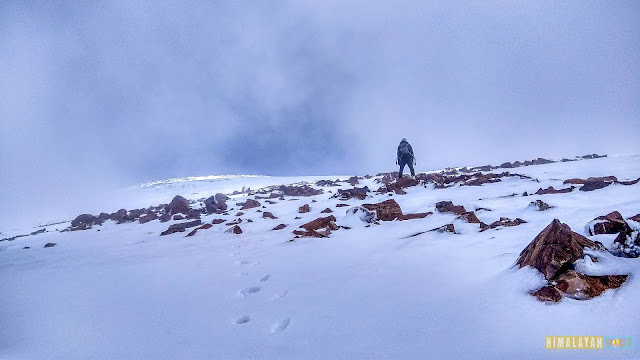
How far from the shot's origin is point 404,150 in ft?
45.9

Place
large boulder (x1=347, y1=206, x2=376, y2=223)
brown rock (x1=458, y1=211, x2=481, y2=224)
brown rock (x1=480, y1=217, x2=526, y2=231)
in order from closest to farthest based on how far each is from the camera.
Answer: brown rock (x1=480, y1=217, x2=526, y2=231)
brown rock (x1=458, y1=211, x2=481, y2=224)
large boulder (x1=347, y1=206, x2=376, y2=223)

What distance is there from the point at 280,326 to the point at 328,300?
515mm

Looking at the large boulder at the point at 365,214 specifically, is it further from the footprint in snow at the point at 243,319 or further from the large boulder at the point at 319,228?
the footprint in snow at the point at 243,319

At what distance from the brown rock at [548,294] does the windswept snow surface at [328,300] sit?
58mm

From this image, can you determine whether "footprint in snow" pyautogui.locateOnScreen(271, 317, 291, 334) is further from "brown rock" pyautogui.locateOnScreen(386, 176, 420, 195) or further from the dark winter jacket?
the dark winter jacket

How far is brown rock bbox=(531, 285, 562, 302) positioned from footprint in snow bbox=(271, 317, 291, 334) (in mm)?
1888

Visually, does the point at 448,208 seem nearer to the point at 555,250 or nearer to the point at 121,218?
the point at 555,250

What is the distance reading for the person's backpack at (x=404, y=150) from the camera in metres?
13.9

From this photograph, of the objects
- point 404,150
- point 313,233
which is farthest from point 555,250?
point 404,150

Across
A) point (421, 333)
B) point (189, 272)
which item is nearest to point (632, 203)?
point (421, 333)

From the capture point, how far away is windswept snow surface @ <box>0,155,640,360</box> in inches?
73.5

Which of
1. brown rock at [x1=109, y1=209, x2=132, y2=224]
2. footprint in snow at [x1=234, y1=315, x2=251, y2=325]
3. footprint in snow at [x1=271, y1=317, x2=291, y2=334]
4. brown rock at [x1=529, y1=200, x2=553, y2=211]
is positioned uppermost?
brown rock at [x1=109, y1=209, x2=132, y2=224]

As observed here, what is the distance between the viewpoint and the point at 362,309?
8.05 feet

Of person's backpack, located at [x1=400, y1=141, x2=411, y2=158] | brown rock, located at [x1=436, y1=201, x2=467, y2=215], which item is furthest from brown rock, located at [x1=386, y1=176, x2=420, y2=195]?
brown rock, located at [x1=436, y1=201, x2=467, y2=215]
